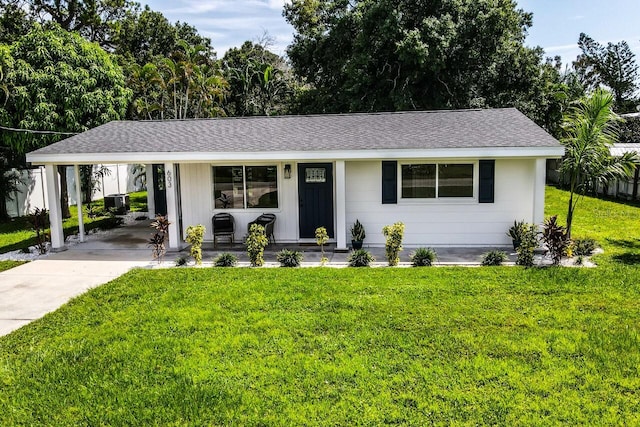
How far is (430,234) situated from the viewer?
11.6m

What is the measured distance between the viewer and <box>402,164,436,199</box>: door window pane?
38.2ft

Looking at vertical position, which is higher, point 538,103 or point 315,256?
point 538,103

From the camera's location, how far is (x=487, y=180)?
11273mm

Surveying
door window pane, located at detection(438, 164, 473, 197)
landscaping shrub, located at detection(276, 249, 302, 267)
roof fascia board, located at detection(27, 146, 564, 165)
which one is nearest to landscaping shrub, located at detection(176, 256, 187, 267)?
landscaping shrub, located at detection(276, 249, 302, 267)

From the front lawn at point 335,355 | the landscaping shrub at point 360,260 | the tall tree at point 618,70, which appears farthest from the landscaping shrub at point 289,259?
the tall tree at point 618,70

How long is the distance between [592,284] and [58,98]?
15.8m

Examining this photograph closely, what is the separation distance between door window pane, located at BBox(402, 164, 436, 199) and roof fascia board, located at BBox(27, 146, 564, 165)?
0.90m

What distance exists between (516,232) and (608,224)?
18.6 ft

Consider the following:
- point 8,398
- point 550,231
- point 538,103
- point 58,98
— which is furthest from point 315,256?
point 538,103

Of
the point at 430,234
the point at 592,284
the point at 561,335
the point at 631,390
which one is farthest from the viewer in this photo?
the point at 430,234

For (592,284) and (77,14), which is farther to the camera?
(77,14)

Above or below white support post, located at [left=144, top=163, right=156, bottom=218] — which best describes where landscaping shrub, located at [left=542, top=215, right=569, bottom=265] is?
below

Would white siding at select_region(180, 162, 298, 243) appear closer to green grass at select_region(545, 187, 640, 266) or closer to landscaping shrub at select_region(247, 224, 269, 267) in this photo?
landscaping shrub at select_region(247, 224, 269, 267)

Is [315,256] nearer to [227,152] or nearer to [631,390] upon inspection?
[227,152]
